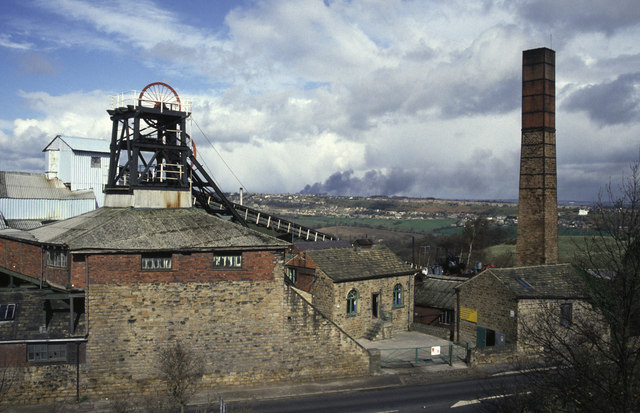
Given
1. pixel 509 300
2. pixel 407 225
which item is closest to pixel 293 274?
pixel 509 300

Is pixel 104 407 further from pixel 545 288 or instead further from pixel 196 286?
pixel 545 288

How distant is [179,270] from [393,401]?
10.5 metres

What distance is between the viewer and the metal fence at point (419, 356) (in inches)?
1000

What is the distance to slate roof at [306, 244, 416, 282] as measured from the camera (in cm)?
3073

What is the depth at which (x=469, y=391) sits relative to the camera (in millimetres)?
22391

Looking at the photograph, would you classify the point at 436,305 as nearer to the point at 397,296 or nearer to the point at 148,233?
the point at 397,296

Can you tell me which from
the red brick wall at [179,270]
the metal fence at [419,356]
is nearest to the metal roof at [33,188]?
Result: the red brick wall at [179,270]

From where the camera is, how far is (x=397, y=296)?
33.2 m

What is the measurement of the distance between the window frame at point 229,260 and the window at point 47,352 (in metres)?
6.67

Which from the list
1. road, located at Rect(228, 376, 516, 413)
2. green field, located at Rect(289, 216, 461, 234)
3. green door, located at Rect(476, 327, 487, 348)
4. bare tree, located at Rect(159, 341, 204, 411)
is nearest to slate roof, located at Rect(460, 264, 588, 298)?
green door, located at Rect(476, 327, 487, 348)

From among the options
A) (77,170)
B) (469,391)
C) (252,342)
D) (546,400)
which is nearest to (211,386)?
(252,342)

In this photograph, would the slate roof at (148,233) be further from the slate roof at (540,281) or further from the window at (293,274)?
the slate roof at (540,281)

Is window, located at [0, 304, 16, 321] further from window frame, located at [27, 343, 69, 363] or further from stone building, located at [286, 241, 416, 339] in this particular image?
stone building, located at [286, 241, 416, 339]

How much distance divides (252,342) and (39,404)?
8.44m
